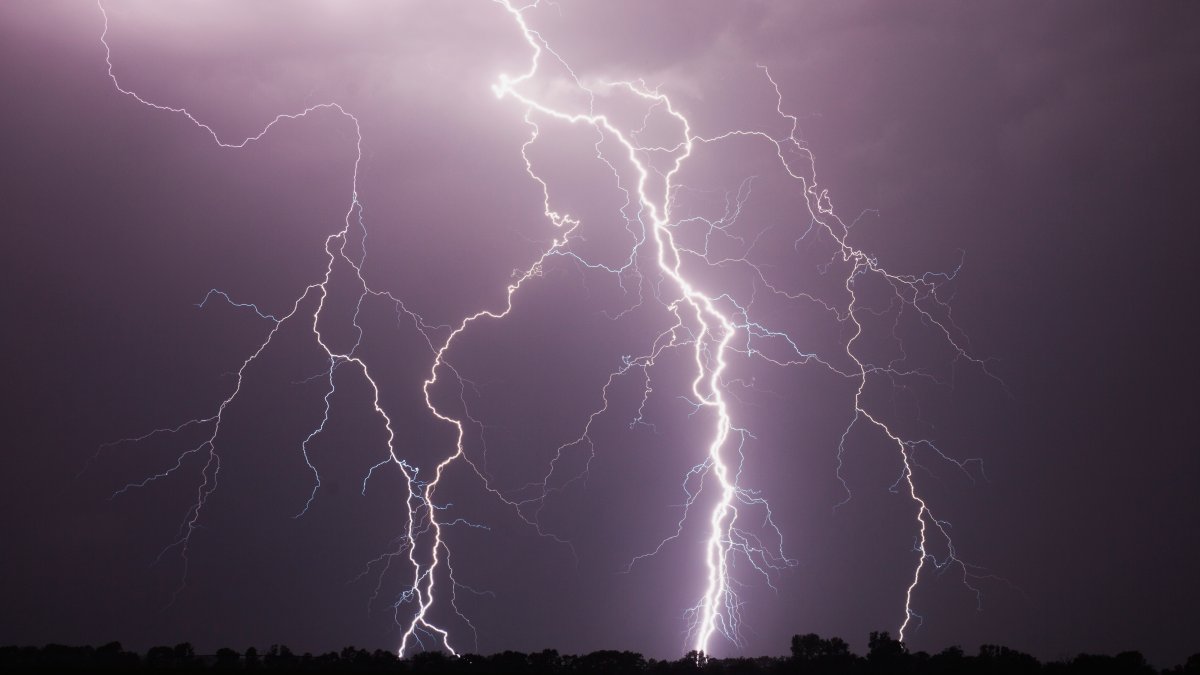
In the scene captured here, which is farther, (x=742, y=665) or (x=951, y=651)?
(x=951, y=651)

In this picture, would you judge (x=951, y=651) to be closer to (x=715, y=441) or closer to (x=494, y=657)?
(x=715, y=441)

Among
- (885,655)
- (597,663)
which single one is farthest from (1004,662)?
(597,663)

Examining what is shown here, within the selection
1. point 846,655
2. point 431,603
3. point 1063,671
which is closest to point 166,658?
point 431,603

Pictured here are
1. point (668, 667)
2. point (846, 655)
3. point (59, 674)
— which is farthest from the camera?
point (846, 655)

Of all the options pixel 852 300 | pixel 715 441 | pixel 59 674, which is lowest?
pixel 59 674

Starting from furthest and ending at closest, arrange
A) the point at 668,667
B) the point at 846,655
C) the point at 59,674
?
the point at 846,655
the point at 668,667
the point at 59,674

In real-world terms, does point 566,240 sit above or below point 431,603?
above

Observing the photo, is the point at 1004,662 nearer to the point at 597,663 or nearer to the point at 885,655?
the point at 885,655
